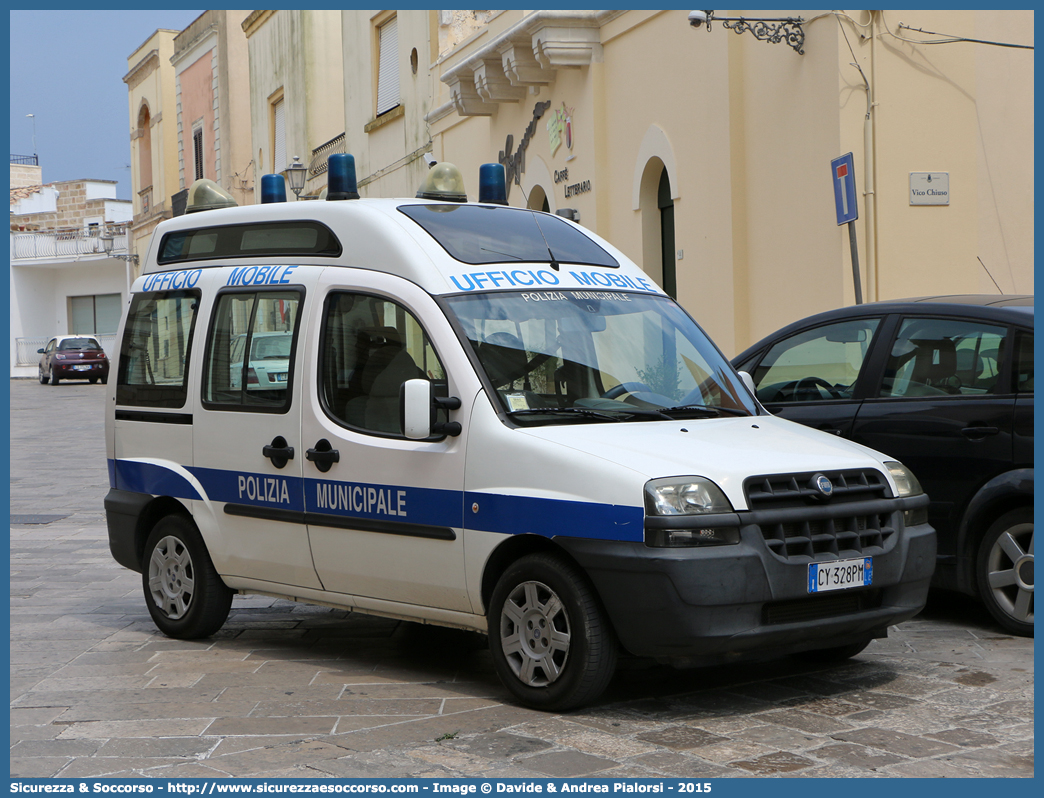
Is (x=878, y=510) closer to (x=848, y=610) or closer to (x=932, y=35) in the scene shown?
(x=848, y=610)

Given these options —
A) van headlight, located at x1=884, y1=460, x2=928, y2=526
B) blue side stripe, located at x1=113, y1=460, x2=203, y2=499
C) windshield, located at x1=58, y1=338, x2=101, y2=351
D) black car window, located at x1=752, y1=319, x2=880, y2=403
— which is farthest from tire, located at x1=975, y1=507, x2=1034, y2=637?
windshield, located at x1=58, y1=338, x2=101, y2=351

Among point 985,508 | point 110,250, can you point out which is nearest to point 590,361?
point 985,508

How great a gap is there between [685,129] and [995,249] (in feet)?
13.9

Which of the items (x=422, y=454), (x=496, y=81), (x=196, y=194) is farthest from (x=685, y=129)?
(x=422, y=454)

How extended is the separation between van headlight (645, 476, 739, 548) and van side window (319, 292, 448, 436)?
1.23 meters

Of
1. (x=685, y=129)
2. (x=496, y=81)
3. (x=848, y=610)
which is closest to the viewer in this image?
(x=848, y=610)

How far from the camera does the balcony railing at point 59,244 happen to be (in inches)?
2365

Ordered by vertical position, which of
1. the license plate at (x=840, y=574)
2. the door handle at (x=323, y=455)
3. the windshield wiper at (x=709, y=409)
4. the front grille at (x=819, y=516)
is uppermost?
the windshield wiper at (x=709, y=409)

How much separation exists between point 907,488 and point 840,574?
63cm

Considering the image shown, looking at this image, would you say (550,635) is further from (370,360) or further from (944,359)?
(944,359)

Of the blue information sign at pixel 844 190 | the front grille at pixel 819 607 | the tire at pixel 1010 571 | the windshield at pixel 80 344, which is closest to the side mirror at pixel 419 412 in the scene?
the front grille at pixel 819 607

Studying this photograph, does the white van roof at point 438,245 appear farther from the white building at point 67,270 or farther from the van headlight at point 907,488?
the white building at point 67,270

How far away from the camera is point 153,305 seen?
7.58 meters

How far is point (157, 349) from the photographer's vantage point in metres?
7.49
